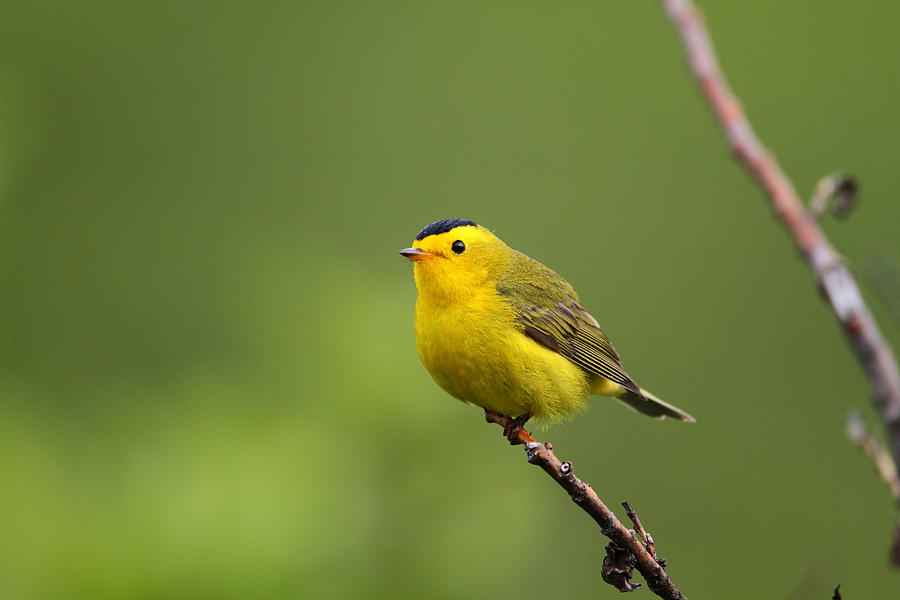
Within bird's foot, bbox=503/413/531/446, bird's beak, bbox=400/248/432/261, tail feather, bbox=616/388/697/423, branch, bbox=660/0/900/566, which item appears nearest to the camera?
branch, bbox=660/0/900/566

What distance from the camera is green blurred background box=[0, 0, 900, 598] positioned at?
11.8 feet

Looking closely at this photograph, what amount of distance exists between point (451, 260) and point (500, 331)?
30cm

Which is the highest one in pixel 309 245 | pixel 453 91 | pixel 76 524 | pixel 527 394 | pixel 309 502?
pixel 453 91

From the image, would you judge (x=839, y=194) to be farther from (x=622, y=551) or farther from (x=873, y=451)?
(x=622, y=551)

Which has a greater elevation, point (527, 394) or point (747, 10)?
point (747, 10)

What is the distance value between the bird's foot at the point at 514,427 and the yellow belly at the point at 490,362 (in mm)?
28

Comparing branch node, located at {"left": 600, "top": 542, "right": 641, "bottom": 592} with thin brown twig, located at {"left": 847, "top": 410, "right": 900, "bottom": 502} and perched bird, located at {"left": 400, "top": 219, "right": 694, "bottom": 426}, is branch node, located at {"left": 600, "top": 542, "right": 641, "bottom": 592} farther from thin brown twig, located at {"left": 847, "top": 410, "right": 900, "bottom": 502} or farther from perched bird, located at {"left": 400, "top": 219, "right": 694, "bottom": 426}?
perched bird, located at {"left": 400, "top": 219, "right": 694, "bottom": 426}

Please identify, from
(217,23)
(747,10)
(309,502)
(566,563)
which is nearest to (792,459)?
(566,563)

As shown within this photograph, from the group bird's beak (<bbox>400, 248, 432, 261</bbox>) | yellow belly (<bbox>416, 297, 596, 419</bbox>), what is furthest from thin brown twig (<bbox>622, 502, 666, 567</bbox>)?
bird's beak (<bbox>400, 248, 432, 261</bbox>)

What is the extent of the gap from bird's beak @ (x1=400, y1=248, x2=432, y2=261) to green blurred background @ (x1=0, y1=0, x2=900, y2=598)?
0.52 m

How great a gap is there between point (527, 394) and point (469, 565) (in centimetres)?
63

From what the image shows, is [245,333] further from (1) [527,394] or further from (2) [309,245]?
(1) [527,394]

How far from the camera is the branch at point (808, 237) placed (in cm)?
87

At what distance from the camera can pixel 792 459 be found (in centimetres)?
762
